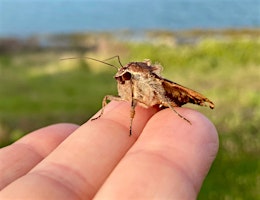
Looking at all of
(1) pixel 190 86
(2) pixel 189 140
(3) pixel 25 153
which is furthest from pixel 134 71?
(1) pixel 190 86

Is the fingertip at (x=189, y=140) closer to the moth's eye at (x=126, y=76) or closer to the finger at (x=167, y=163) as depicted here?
the finger at (x=167, y=163)

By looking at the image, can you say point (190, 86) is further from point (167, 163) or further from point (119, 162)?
point (167, 163)

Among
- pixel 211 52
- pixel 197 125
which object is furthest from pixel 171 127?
pixel 211 52

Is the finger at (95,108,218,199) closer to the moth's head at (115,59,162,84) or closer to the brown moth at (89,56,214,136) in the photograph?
the brown moth at (89,56,214,136)

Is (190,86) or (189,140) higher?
(189,140)

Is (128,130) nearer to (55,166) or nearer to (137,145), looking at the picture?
(137,145)

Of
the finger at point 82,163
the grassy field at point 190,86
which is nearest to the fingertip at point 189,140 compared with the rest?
the finger at point 82,163
